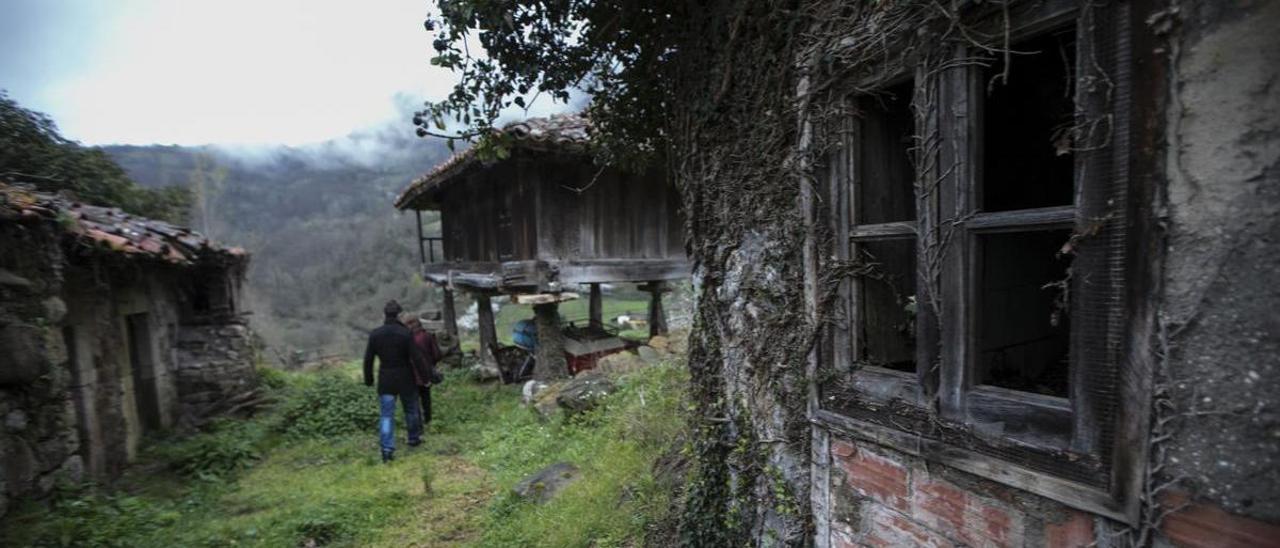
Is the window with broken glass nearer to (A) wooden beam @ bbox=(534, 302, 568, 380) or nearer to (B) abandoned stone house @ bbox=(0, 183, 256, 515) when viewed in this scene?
(B) abandoned stone house @ bbox=(0, 183, 256, 515)

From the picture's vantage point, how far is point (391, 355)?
6.61 m

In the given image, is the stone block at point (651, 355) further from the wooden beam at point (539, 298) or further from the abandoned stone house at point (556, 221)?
the wooden beam at point (539, 298)

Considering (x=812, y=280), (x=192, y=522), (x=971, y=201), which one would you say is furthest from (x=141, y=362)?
Result: (x=971, y=201)

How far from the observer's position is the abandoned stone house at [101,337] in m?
4.00

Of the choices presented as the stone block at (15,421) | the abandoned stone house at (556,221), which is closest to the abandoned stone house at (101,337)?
the stone block at (15,421)

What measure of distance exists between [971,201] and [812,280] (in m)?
0.69

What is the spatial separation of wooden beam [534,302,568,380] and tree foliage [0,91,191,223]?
643 centimetres

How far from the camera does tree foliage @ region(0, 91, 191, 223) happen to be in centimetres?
634

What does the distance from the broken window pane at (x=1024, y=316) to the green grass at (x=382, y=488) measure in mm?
2181

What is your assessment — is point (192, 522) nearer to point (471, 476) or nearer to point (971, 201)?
point (471, 476)

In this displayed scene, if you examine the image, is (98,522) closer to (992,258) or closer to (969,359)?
(969,359)

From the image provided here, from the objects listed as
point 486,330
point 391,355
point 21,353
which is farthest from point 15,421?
point 486,330

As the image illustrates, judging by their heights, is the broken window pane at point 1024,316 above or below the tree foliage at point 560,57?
below

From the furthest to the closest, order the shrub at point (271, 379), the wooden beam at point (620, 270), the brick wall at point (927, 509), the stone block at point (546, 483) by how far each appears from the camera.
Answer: the shrub at point (271, 379) → the wooden beam at point (620, 270) → the stone block at point (546, 483) → the brick wall at point (927, 509)
